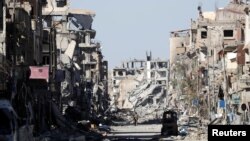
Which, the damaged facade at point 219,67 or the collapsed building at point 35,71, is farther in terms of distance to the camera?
the damaged facade at point 219,67

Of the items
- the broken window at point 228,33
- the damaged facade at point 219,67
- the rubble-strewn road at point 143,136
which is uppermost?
the broken window at point 228,33

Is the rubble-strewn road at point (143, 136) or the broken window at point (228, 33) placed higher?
the broken window at point (228, 33)

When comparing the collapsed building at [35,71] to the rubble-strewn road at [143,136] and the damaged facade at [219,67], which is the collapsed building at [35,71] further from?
the damaged facade at [219,67]

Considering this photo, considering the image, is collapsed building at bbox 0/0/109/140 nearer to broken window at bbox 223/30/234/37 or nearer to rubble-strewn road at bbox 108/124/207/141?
rubble-strewn road at bbox 108/124/207/141

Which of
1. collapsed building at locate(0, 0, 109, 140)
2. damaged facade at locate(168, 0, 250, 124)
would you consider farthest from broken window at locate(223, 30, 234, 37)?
collapsed building at locate(0, 0, 109, 140)

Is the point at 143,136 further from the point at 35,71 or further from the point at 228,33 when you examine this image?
the point at 228,33

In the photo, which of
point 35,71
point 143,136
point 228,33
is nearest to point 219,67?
point 228,33

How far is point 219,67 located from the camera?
4112 inches

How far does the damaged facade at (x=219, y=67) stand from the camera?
258 feet

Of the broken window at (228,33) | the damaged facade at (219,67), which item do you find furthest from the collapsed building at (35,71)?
the broken window at (228,33)

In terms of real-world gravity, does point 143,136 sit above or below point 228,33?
below

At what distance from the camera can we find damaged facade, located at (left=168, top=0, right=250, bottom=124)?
258ft

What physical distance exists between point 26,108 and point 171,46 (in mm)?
139249

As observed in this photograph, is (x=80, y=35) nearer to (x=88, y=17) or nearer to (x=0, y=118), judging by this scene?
(x=88, y=17)
